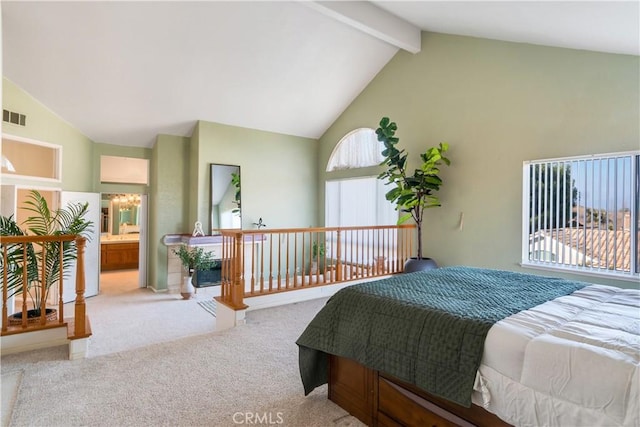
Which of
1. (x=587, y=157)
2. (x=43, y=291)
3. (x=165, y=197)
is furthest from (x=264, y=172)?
(x=587, y=157)

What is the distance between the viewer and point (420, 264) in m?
4.66

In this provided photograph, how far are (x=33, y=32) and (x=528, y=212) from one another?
6062 mm

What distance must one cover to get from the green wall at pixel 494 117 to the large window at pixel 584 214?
4.6 inches

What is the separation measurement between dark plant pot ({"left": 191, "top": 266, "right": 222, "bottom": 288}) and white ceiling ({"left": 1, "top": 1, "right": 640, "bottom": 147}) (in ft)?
8.38

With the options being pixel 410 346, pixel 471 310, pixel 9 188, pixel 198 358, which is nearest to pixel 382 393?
pixel 410 346

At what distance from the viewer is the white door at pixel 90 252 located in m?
5.20

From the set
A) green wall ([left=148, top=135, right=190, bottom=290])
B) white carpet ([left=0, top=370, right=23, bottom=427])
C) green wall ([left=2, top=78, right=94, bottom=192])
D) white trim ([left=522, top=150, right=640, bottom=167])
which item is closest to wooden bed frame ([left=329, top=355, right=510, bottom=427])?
white carpet ([left=0, top=370, right=23, bottom=427])

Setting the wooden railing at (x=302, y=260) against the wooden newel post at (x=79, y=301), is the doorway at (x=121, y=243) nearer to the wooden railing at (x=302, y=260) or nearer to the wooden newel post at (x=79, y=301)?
the wooden railing at (x=302, y=260)

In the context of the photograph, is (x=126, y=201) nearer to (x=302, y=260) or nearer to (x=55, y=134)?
(x=55, y=134)

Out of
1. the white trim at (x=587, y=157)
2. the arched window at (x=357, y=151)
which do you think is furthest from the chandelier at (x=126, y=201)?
the white trim at (x=587, y=157)

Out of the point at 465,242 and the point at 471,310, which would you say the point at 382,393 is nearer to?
the point at 471,310

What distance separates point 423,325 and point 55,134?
229 inches

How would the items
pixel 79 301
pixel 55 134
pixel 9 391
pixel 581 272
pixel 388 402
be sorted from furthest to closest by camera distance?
pixel 55 134 → pixel 581 272 → pixel 79 301 → pixel 9 391 → pixel 388 402

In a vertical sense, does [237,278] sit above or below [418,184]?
below
